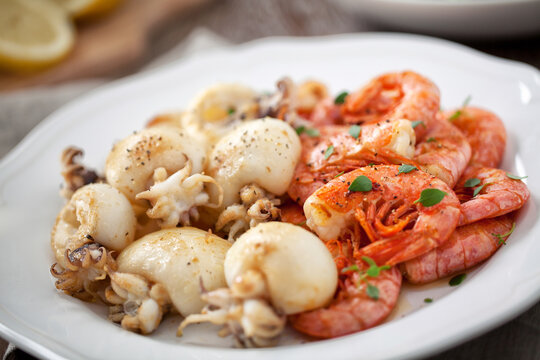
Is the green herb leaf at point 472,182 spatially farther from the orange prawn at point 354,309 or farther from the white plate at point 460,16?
the white plate at point 460,16

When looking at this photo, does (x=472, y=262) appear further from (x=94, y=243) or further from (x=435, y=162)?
(x=94, y=243)

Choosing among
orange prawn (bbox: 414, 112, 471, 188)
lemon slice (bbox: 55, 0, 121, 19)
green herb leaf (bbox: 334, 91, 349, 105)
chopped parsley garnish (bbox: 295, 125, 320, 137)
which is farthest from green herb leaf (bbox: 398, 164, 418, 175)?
lemon slice (bbox: 55, 0, 121, 19)

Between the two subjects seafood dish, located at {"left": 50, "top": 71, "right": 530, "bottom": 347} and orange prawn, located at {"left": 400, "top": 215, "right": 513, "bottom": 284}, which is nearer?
seafood dish, located at {"left": 50, "top": 71, "right": 530, "bottom": 347}

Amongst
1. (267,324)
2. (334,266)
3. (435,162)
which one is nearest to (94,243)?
(267,324)

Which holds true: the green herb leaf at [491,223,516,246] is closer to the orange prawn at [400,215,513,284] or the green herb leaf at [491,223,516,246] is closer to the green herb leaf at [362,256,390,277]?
the orange prawn at [400,215,513,284]

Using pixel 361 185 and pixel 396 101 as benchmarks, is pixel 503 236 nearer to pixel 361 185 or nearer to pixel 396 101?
pixel 361 185
